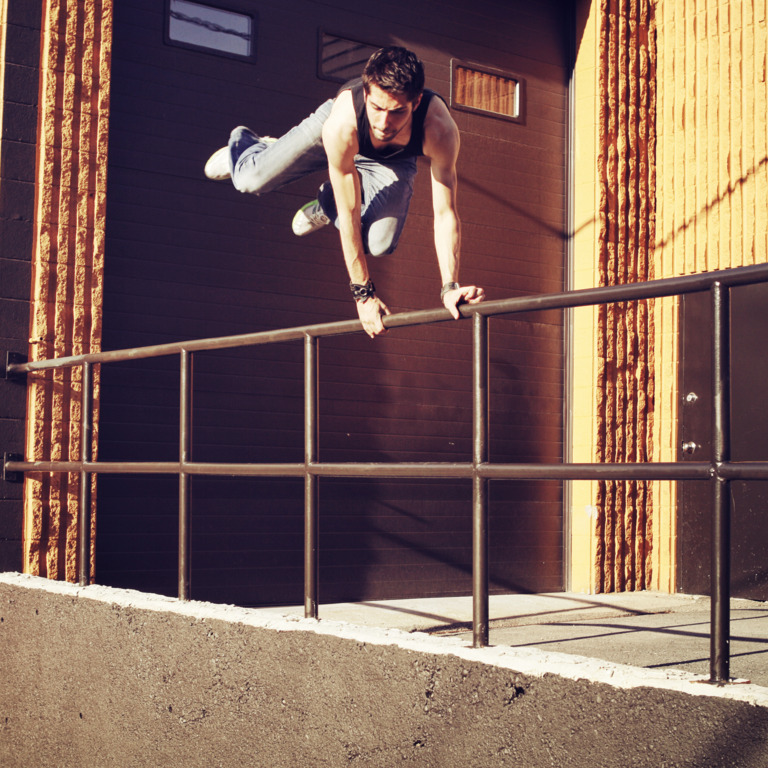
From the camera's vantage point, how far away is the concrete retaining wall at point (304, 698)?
2346 mm

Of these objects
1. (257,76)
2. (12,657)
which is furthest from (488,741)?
(257,76)

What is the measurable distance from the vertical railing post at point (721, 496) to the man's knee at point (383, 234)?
2.40m

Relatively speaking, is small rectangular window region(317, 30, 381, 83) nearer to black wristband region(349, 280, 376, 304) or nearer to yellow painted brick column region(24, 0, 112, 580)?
yellow painted brick column region(24, 0, 112, 580)

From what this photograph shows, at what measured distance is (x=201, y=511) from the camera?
6637 mm

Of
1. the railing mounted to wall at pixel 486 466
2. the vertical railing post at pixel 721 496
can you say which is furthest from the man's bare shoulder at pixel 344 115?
the vertical railing post at pixel 721 496

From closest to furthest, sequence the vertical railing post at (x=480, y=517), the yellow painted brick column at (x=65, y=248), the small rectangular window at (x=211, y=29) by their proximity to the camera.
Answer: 1. the vertical railing post at (x=480, y=517)
2. the yellow painted brick column at (x=65, y=248)
3. the small rectangular window at (x=211, y=29)

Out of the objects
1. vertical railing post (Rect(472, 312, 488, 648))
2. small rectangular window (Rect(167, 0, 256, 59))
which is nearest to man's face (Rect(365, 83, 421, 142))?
vertical railing post (Rect(472, 312, 488, 648))

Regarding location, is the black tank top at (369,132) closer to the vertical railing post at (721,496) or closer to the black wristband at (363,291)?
the black wristband at (363,291)

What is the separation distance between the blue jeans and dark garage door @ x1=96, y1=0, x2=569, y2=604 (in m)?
1.28

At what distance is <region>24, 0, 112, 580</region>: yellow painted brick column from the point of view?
571cm

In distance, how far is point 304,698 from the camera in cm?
333

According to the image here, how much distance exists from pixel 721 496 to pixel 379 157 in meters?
2.57

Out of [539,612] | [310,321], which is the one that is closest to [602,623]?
[539,612]

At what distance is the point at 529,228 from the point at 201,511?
3717 millimetres
